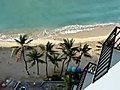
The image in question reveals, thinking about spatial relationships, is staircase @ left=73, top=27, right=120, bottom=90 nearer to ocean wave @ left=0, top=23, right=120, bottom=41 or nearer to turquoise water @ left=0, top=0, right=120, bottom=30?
ocean wave @ left=0, top=23, right=120, bottom=41

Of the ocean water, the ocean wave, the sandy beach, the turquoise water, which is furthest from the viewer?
the turquoise water

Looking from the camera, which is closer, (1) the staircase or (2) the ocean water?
(1) the staircase

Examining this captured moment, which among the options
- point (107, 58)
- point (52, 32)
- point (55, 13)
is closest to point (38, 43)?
point (52, 32)

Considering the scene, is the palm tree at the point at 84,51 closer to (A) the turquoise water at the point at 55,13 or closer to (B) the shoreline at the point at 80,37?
(B) the shoreline at the point at 80,37

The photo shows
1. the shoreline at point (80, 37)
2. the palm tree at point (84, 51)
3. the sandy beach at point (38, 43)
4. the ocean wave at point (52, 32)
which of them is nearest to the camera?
the palm tree at point (84, 51)

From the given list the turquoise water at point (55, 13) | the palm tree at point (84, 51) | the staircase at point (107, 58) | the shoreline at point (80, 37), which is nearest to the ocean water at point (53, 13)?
the turquoise water at point (55, 13)

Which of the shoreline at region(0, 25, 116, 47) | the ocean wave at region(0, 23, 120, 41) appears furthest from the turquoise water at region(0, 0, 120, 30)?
the shoreline at region(0, 25, 116, 47)

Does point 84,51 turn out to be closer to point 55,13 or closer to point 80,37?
point 80,37

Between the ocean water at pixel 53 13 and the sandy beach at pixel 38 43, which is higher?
the ocean water at pixel 53 13
